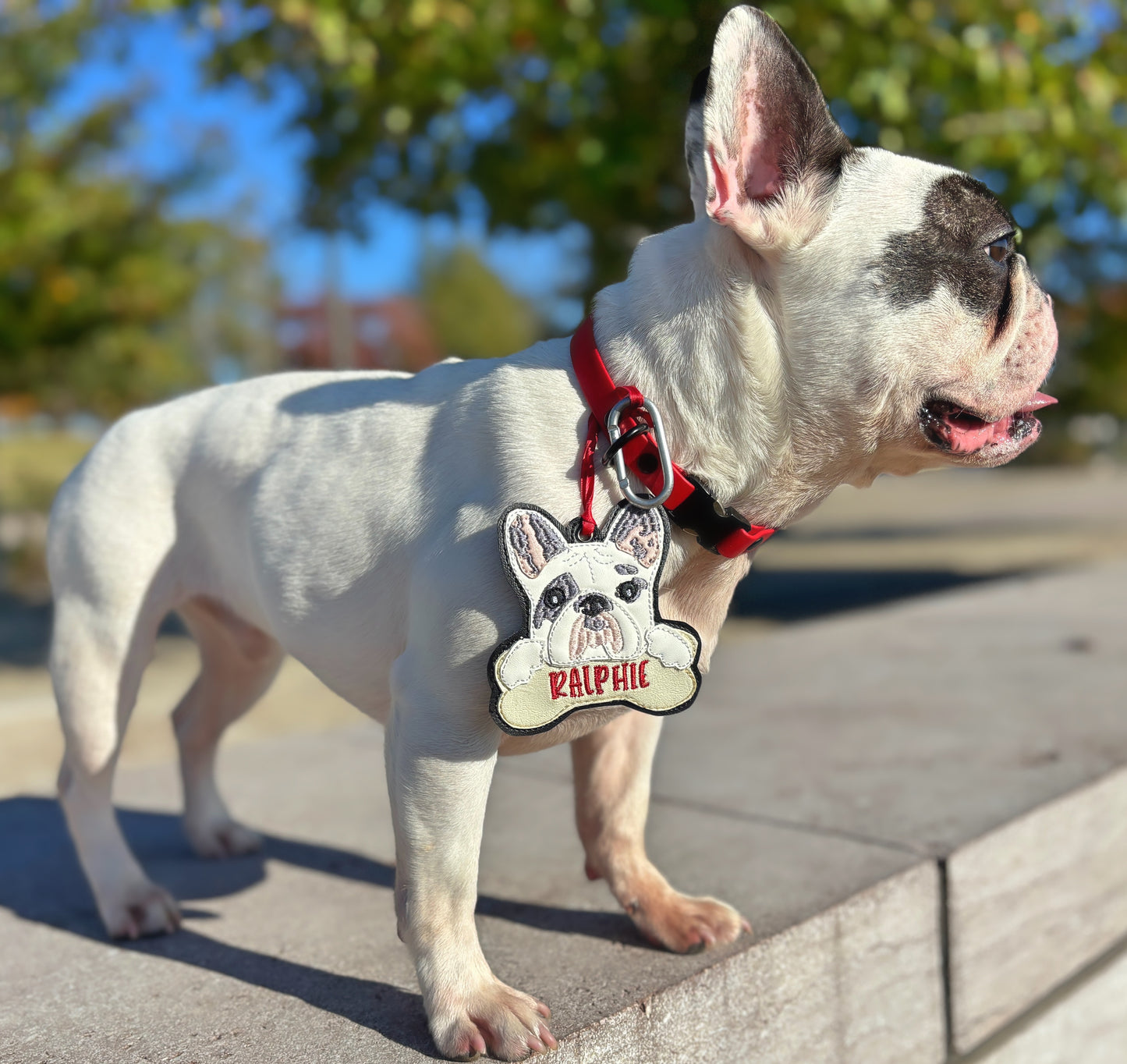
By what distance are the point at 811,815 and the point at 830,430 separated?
171cm

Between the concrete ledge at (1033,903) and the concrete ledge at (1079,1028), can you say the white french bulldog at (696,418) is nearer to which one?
the concrete ledge at (1033,903)

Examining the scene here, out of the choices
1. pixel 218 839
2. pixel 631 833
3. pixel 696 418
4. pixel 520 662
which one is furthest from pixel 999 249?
pixel 218 839

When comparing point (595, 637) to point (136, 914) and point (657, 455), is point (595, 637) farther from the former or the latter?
point (136, 914)

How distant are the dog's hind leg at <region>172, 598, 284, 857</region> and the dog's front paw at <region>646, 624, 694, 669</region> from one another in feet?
4.64

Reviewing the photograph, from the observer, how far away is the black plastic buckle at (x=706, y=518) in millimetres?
1968

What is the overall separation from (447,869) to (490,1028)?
0.28m

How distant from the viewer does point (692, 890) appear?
280 cm

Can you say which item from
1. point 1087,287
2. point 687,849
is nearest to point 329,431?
point 687,849

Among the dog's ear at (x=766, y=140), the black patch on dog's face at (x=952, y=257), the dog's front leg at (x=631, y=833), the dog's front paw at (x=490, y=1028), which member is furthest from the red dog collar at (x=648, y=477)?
the dog's front paw at (x=490, y=1028)

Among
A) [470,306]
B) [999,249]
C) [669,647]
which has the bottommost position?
[470,306]

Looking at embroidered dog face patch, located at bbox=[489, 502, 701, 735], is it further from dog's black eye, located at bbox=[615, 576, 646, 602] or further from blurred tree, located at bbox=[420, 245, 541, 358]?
blurred tree, located at bbox=[420, 245, 541, 358]

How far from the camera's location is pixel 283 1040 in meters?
2.10

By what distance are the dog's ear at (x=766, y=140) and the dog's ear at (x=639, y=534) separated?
1.61ft

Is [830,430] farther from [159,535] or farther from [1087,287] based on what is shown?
[1087,287]
